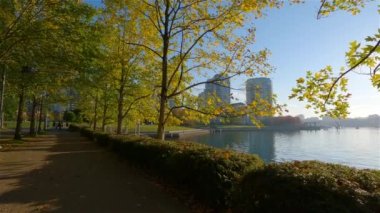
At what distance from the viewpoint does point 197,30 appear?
14.5 metres

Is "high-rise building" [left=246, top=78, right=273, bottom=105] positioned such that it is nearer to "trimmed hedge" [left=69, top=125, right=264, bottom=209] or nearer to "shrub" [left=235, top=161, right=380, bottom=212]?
"trimmed hedge" [left=69, top=125, right=264, bottom=209]

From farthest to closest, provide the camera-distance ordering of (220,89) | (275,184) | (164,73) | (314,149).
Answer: (314,149) → (220,89) → (164,73) → (275,184)

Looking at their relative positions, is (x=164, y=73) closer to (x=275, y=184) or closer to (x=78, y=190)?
(x=78, y=190)

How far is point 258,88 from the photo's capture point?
12977 millimetres

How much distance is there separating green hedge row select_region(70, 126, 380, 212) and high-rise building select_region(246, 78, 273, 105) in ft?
15.8

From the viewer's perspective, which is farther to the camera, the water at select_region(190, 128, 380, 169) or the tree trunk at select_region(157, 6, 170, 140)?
the water at select_region(190, 128, 380, 169)

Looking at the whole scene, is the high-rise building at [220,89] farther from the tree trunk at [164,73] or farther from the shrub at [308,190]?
the shrub at [308,190]

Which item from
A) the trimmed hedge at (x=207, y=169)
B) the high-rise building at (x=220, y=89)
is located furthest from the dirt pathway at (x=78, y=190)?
Result: the high-rise building at (x=220, y=89)

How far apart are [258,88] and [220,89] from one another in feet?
6.55

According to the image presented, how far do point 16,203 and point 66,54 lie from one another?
10.5 metres

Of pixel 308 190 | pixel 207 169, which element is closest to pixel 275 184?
pixel 308 190

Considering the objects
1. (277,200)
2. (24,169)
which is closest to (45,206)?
(277,200)

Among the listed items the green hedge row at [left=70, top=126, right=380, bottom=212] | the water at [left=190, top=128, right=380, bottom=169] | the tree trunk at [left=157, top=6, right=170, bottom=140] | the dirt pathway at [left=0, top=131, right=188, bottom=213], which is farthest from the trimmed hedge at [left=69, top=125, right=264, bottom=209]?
the tree trunk at [left=157, top=6, right=170, bottom=140]

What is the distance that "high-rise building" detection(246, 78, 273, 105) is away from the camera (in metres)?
12.7
